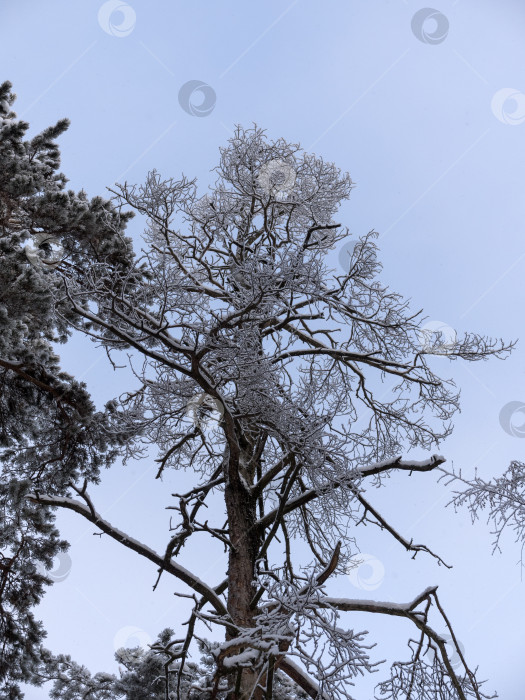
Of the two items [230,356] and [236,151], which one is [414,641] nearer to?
[230,356]

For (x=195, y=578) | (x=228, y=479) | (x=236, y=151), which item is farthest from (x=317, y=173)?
(x=195, y=578)

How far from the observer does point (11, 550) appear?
375 inches

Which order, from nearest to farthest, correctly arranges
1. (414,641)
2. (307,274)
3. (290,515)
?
(307,274)
(414,641)
(290,515)

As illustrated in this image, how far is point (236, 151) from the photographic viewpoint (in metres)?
7.83

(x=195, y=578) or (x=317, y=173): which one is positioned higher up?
(x=317, y=173)

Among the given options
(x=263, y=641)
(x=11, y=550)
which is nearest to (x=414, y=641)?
(x=263, y=641)

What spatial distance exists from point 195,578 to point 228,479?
1101 millimetres

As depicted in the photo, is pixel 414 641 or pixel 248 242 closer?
pixel 414 641

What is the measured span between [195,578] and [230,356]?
2.22 m

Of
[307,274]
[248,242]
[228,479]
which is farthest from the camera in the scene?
[248,242]

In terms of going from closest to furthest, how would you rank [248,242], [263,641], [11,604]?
1. [263,641]
2. [248,242]
3. [11,604]

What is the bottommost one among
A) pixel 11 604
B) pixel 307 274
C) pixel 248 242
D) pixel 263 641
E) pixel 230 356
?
pixel 263 641

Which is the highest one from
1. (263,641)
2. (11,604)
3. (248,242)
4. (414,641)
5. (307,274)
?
(248,242)

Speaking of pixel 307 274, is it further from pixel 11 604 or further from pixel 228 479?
pixel 11 604
